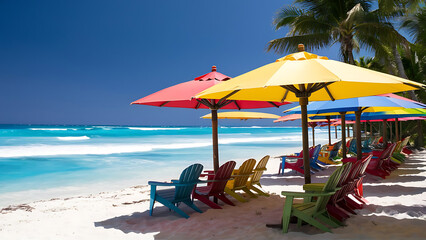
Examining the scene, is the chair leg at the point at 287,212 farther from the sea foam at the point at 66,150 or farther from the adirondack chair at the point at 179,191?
the sea foam at the point at 66,150

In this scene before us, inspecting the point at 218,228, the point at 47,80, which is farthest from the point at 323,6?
the point at 47,80

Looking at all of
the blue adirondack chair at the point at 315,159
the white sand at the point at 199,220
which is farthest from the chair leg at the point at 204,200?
the blue adirondack chair at the point at 315,159

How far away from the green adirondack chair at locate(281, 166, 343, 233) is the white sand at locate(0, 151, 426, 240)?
0.36ft

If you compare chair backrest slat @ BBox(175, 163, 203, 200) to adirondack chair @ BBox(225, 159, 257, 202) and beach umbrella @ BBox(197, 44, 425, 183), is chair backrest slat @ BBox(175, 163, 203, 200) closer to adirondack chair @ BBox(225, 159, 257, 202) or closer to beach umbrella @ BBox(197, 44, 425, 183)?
adirondack chair @ BBox(225, 159, 257, 202)

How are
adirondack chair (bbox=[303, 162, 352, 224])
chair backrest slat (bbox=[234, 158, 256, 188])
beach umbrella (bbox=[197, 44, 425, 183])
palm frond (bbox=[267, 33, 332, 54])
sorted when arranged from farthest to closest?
palm frond (bbox=[267, 33, 332, 54]), chair backrest slat (bbox=[234, 158, 256, 188]), adirondack chair (bbox=[303, 162, 352, 224]), beach umbrella (bbox=[197, 44, 425, 183])

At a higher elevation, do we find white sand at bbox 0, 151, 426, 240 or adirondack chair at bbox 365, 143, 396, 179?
adirondack chair at bbox 365, 143, 396, 179

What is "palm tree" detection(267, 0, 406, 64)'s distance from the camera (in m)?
16.8

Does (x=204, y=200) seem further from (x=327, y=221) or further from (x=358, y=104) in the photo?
(x=358, y=104)

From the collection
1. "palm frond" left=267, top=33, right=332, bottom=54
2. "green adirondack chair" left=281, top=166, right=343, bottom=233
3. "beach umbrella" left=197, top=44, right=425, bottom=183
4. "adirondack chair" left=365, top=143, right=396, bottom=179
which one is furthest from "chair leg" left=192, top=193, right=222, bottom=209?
"palm frond" left=267, top=33, right=332, bottom=54

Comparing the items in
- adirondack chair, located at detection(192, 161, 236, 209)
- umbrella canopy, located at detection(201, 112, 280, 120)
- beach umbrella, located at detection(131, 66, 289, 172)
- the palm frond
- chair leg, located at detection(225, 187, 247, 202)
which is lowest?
chair leg, located at detection(225, 187, 247, 202)

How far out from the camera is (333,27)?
58.1ft

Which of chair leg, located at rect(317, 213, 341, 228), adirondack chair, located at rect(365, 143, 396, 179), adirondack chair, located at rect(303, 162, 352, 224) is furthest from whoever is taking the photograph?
adirondack chair, located at rect(365, 143, 396, 179)

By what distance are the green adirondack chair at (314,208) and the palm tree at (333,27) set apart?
1453 cm

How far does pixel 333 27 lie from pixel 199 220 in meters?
15.4
